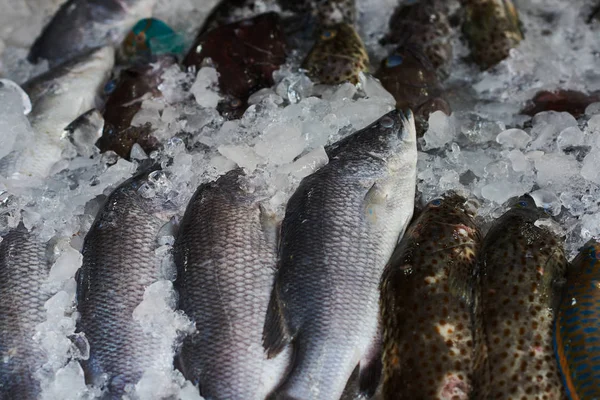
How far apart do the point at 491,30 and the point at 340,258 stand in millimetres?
2279

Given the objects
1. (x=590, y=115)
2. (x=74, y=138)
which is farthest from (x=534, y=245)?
(x=74, y=138)

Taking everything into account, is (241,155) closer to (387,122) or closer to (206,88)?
(387,122)

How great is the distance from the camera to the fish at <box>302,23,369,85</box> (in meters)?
3.55

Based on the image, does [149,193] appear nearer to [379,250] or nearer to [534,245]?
[379,250]

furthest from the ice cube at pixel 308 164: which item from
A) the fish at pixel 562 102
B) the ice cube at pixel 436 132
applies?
the fish at pixel 562 102

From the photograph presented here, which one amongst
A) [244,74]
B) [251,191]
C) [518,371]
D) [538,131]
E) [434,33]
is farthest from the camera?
[434,33]

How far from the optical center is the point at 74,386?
2359mm

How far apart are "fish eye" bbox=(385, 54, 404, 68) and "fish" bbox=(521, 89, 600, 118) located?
0.80m

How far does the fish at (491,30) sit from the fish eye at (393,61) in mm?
676

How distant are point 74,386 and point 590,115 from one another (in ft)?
9.62

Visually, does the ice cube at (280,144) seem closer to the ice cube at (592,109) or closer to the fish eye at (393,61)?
the fish eye at (393,61)

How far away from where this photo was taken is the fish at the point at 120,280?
7.90 feet

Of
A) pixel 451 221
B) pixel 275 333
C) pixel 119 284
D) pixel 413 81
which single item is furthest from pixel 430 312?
pixel 413 81

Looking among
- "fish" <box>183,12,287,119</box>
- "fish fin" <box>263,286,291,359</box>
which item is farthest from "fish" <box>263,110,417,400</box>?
"fish" <box>183,12,287,119</box>
